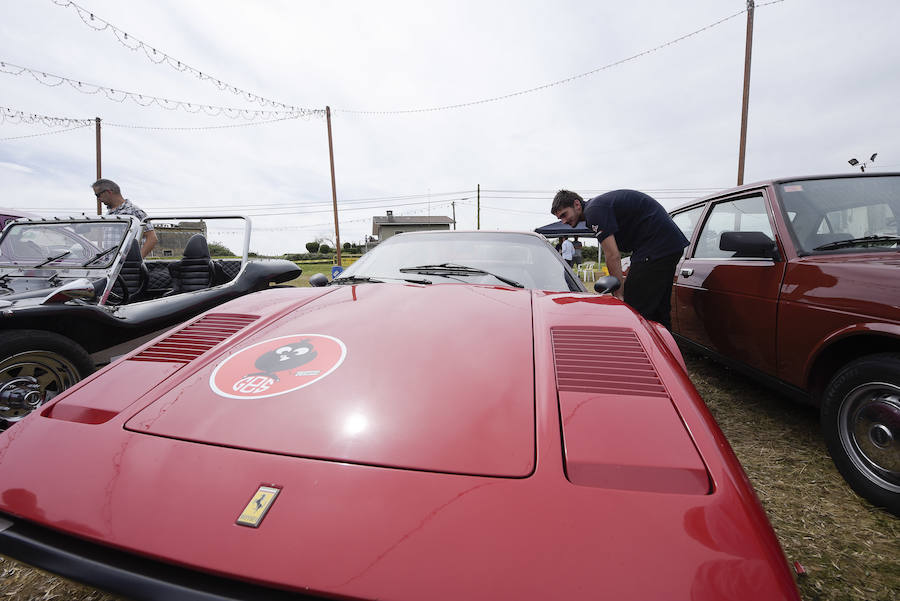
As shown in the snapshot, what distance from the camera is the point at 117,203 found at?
3996mm

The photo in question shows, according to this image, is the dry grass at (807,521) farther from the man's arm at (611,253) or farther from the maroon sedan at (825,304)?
the man's arm at (611,253)

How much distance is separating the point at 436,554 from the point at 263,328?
1.05 m

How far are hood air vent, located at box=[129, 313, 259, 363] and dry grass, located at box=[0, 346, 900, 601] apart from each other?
0.59 m

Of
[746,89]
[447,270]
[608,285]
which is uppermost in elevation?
[746,89]

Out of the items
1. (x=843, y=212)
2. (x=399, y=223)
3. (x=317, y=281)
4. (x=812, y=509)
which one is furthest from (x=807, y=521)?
(x=399, y=223)

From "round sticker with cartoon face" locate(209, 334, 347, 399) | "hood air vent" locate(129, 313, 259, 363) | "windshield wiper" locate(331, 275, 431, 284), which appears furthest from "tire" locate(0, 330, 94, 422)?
"round sticker with cartoon face" locate(209, 334, 347, 399)

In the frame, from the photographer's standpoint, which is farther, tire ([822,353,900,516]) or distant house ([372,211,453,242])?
distant house ([372,211,453,242])

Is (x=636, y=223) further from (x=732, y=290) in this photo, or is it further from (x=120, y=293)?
(x=120, y=293)

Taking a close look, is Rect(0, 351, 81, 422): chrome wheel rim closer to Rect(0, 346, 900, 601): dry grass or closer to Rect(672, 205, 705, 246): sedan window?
Rect(0, 346, 900, 601): dry grass

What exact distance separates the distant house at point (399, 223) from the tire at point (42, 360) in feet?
122

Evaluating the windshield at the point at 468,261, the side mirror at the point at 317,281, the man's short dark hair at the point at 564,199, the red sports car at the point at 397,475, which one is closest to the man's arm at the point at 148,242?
the side mirror at the point at 317,281

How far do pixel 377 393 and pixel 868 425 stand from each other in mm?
2093

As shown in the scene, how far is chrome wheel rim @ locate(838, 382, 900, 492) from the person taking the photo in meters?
1.58

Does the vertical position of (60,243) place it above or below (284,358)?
above
